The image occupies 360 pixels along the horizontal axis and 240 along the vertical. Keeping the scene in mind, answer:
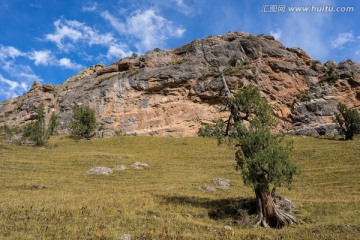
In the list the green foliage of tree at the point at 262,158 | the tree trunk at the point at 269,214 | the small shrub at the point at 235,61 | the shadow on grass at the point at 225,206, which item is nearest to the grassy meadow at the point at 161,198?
the shadow on grass at the point at 225,206

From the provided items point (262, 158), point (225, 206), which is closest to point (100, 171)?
point (225, 206)

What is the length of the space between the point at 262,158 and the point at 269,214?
336 centimetres

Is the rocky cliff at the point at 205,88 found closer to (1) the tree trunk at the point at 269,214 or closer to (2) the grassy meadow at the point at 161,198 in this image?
(2) the grassy meadow at the point at 161,198

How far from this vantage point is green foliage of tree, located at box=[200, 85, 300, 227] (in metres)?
18.3

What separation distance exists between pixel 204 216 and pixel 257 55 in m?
82.2

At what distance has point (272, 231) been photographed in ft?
52.6

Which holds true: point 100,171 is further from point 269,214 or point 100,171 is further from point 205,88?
point 205,88

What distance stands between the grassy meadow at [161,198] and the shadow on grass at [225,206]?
0.27ft

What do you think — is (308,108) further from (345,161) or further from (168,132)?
(345,161)

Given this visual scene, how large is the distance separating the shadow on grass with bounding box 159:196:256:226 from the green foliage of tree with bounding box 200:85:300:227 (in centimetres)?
92

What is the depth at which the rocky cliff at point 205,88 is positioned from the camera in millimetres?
83062

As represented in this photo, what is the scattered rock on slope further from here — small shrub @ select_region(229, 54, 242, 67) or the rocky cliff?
small shrub @ select_region(229, 54, 242, 67)

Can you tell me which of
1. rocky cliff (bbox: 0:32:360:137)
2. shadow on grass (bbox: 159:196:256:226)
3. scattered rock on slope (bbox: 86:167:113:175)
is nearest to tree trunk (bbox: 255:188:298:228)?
shadow on grass (bbox: 159:196:256:226)

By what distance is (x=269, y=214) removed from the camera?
18.2m
